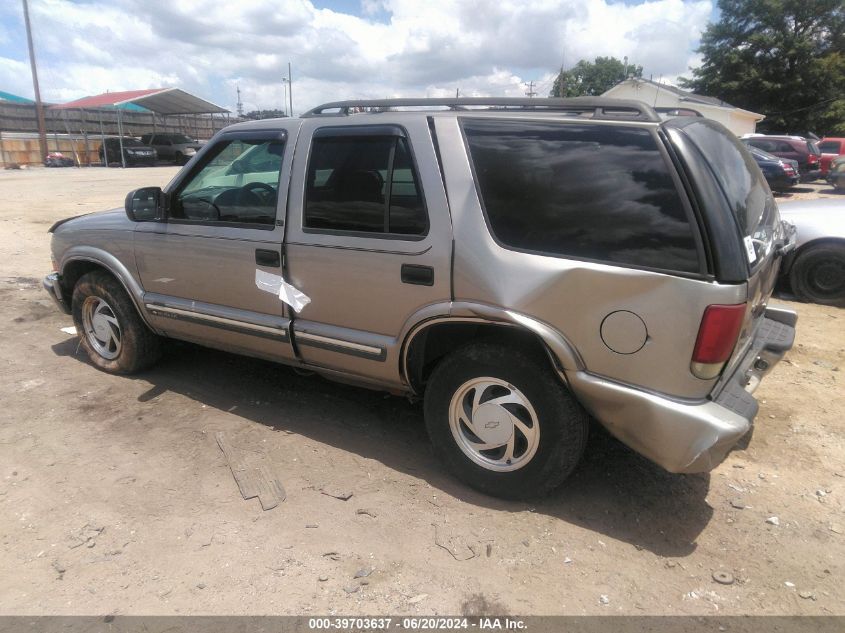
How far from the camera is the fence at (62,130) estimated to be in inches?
1144

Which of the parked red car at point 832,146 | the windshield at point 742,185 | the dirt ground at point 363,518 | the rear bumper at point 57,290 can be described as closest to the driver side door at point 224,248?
the dirt ground at point 363,518

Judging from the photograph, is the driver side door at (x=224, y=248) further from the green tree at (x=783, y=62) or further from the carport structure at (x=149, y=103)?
the green tree at (x=783, y=62)

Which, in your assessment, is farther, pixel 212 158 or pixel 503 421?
pixel 212 158

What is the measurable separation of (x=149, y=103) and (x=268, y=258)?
32.2 m

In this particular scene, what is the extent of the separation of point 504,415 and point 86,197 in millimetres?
15388

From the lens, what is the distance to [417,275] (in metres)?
2.98

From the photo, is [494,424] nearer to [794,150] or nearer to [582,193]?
[582,193]

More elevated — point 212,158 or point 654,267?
point 212,158

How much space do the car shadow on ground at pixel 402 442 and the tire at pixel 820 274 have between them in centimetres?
410

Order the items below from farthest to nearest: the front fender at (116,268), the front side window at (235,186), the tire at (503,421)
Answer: the front fender at (116,268), the front side window at (235,186), the tire at (503,421)

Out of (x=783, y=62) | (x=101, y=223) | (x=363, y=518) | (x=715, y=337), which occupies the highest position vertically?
(x=783, y=62)

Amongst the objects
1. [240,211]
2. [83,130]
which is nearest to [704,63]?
[83,130]

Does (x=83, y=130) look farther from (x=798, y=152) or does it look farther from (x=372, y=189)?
(x=372, y=189)

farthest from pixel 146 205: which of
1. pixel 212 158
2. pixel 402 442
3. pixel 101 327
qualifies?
pixel 402 442
